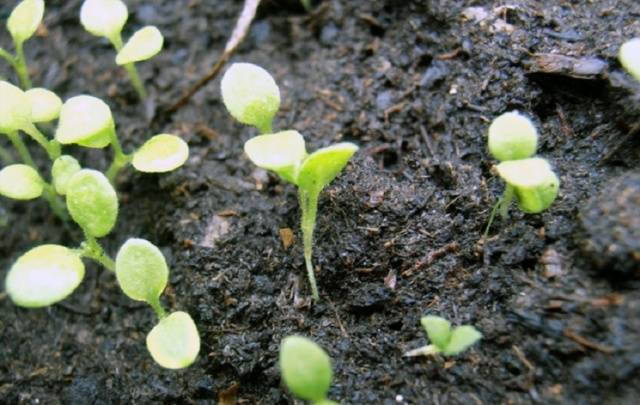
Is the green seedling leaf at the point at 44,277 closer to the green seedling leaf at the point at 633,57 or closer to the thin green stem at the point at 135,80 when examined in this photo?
the thin green stem at the point at 135,80

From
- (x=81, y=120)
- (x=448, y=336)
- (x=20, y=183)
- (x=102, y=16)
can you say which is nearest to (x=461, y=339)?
(x=448, y=336)

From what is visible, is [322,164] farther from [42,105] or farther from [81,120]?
[42,105]

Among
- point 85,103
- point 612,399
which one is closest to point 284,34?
point 85,103

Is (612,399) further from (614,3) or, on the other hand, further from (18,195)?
(18,195)

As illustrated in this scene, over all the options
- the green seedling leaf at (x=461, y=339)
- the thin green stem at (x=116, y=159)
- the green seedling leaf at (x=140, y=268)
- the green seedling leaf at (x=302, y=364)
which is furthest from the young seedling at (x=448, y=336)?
Answer: the thin green stem at (x=116, y=159)

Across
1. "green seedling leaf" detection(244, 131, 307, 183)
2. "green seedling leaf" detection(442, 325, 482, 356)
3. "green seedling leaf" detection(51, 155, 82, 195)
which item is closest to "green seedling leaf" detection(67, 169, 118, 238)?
"green seedling leaf" detection(51, 155, 82, 195)
